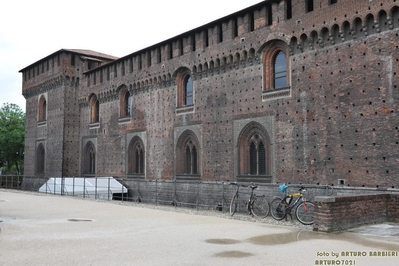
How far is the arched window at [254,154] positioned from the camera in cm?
1853

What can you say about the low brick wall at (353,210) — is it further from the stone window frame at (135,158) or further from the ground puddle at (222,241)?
the stone window frame at (135,158)

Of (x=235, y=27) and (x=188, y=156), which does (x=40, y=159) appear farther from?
(x=235, y=27)

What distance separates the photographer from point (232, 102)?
66.4ft

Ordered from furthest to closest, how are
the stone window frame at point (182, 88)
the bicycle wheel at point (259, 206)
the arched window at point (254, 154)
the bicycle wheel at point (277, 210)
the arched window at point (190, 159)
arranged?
the stone window frame at point (182, 88) → the arched window at point (190, 159) → the arched window at point (254, 154) → the bicycle wheel at point (259, 206) → the bicycle wheel at point (277, 210)

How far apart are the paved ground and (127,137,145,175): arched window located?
1397cm

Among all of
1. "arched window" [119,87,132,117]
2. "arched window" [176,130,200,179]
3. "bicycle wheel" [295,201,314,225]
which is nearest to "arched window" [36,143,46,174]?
"arched window" [119,87,132,117]

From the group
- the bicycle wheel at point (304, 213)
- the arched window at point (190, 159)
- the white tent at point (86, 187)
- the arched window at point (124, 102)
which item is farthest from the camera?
the arched window at point (124, 102)

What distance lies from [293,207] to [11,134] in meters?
40.9

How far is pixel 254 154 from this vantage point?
1933cm

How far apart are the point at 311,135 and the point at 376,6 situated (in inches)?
209

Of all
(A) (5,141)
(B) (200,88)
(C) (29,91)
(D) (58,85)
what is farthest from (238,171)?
(A) (5,141)

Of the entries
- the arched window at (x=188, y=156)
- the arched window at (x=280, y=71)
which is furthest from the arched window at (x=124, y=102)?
the arched window at (x=280, y=71)

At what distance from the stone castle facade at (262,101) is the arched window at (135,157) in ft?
0.22

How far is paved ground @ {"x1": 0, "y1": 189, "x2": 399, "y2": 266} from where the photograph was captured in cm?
691
